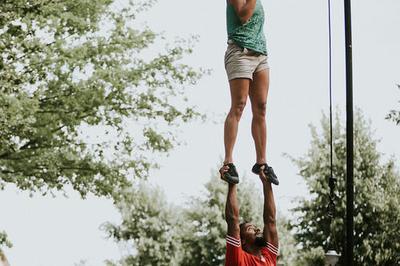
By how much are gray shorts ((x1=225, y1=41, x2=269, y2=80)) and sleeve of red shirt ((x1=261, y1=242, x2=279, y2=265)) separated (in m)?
1.39

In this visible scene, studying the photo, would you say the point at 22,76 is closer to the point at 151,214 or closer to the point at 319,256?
the point at 319,256

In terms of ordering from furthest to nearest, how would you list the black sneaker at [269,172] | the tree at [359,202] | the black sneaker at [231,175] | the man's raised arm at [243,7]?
the tree at [359,202] < the black sneaker at [269,172] < the black sneaker at [231,175] < the man's raised arm at [243,7]

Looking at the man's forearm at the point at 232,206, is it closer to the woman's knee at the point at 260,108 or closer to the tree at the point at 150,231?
the woman's knee at the point at 260,108

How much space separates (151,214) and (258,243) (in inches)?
1489

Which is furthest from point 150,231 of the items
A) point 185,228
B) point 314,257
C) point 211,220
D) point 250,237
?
point 250,237

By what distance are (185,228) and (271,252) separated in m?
36.1

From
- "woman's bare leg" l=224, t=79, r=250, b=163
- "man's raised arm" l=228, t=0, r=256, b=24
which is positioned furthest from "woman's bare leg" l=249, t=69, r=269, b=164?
"man's raised arm" l=228, t=0, r=256, b=24

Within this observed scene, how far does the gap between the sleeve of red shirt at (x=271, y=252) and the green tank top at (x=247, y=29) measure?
4.87ft

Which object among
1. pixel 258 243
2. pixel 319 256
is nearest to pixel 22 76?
pixel 258 243

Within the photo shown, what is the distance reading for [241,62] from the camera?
4.34 meters

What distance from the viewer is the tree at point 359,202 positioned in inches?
1072

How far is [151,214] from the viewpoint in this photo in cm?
4256

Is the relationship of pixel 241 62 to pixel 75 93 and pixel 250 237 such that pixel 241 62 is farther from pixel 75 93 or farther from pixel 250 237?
pixel 75 93

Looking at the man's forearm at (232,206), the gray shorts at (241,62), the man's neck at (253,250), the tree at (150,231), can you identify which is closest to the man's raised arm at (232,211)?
the man's forearm at (232,206)
